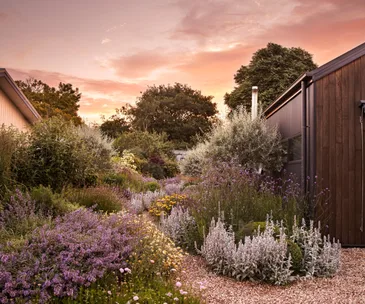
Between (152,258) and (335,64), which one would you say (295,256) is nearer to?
Result: (152,258)

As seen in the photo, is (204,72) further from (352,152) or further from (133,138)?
(133,138)

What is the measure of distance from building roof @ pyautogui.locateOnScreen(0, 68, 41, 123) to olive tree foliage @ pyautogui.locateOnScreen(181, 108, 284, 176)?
761 cm

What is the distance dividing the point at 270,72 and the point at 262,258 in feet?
82.8

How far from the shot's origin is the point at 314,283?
564cm

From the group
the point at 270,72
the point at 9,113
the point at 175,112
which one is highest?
the point at 270,72

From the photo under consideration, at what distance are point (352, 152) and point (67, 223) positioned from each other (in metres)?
5.54

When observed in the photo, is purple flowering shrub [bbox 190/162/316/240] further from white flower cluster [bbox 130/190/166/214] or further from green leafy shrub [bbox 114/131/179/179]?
green leafy shrub [bbox 114/131/179/179]

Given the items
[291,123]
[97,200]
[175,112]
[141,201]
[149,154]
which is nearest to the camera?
[97,200]

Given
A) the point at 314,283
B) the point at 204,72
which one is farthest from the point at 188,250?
the point at 204,72

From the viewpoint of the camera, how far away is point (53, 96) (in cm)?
4047

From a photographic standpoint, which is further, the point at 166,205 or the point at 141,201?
the point at 141,201

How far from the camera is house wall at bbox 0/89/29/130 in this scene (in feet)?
53.5

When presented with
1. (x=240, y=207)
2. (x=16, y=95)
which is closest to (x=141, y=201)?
(x=240, y=207)

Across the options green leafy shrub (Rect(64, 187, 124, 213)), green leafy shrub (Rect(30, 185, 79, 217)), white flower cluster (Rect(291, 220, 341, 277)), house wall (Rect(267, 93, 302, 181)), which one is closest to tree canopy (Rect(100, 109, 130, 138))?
house wall (Rect(267, 93, 302, 181))
